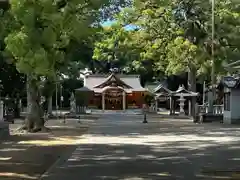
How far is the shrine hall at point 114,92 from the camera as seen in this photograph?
75875 millimetres

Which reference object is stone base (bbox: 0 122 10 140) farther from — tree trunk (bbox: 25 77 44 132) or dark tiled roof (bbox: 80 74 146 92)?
dark tiled roof (bbox: 80 74 146 92)

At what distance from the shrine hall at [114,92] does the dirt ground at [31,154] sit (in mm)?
49099

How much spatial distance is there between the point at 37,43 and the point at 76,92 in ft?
198

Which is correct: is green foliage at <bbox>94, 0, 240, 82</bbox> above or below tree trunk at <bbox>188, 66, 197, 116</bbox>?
above

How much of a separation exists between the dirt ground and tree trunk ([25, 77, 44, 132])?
11.7 ft

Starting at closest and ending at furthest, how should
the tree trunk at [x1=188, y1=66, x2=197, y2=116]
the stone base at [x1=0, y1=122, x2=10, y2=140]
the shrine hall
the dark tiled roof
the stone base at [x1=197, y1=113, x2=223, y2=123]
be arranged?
the stone base at [x1=0, y1=122, x2=10, y2=140]
the stone base at [x1=197, y1=113, x2=223, y2=123]
the tree trunk at [x1=188, y1=66, x2=197, y2=116]
the shrine hall
the dark tiled roof

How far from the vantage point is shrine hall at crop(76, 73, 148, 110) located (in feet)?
249

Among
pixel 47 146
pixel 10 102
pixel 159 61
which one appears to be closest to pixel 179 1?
pixel 159 61

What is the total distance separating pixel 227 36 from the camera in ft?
150

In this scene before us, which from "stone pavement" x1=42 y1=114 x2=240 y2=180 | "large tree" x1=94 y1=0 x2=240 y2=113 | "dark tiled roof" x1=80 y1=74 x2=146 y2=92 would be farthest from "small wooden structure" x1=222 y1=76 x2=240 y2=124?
"dark tiled roof" x1=80 y1=74 x2=146 y2=92

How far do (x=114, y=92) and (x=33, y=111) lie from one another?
151 feet

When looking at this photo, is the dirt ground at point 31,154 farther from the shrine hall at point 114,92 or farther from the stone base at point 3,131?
the shrine hall at point 114,92

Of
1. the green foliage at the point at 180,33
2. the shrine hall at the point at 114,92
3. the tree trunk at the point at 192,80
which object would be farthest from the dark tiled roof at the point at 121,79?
the green foliage at the point at 180,33

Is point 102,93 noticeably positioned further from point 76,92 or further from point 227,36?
point 227,36
